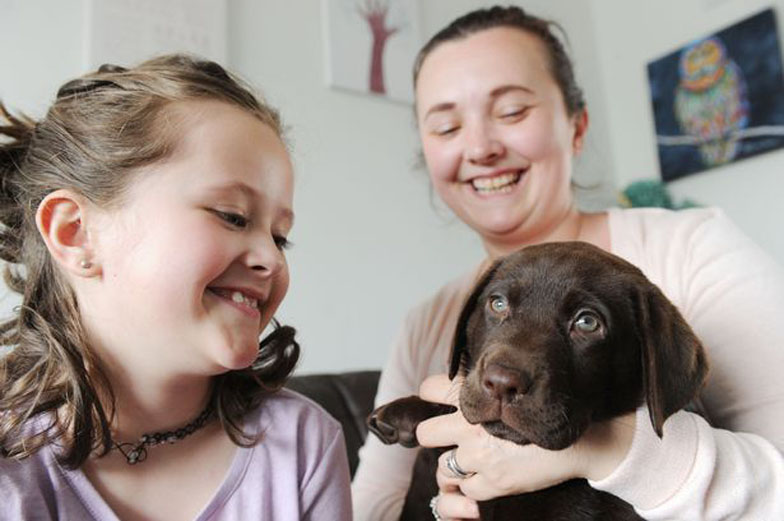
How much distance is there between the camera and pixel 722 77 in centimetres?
387

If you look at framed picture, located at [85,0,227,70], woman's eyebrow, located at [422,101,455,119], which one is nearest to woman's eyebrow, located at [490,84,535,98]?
woman's eyebrow, located at [422,101,455,119]

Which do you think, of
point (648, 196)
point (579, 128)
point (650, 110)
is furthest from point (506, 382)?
point (650, 110)

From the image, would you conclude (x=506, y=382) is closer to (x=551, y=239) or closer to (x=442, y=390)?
(x=442, y=390)

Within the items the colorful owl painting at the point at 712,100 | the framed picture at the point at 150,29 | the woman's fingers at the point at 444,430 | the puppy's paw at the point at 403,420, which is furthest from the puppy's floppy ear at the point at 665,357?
the colorful owl painting at the point at 712,100

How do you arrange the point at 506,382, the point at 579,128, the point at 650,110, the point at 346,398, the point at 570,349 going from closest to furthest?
the point at 506,382 < the point at 570,349 < the point at 579,128 < the point at 346,398 < the point at 650,110

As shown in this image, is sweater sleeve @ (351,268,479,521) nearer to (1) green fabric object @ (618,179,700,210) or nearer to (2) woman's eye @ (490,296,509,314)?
(2) woman's eye @ (490,296,509,314)

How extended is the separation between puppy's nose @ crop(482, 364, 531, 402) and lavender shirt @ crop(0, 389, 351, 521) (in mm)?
486

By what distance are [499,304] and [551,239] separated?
590 millimetres

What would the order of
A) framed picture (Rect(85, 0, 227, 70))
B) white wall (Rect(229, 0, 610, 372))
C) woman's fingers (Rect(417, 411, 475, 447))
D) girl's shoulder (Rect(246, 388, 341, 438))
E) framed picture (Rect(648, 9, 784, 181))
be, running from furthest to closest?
framed picture (Rect(648, 9, 784, 181)) < white wall (Rect(229, 0, 610, 372)) < framed picture (Rect(85, 0, 227, 70)) < girl's shoulder (Rect(246, 388, 341, 438)) < woman's fingers (Rect(417, 411, 475, 447))

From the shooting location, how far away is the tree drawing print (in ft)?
10.7

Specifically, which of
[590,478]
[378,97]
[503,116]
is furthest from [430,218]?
[590,478]

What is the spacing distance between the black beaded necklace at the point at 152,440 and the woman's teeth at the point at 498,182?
3.01 feet

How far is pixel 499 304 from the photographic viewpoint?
1.30 m

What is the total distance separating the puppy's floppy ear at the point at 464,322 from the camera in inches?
54.0
